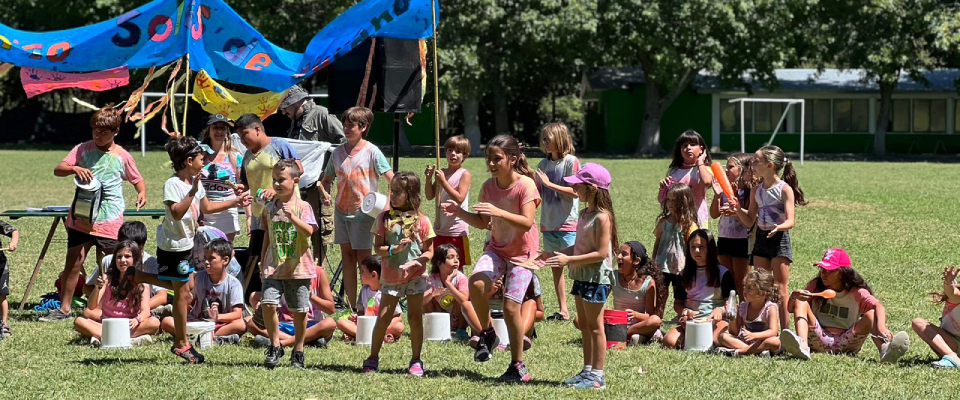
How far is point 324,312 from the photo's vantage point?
765 cm

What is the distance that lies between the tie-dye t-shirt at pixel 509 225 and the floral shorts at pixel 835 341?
1925mm

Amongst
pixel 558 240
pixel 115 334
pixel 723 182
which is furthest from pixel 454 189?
pixel 115 334

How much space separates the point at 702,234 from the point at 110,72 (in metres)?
4.74

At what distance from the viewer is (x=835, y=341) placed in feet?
23.0

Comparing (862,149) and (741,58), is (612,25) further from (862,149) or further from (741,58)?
(862,149)

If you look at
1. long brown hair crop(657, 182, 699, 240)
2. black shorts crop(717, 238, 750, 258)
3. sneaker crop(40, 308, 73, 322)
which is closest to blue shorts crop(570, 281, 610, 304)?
long brown hair crop(657, 182, 699, 240)

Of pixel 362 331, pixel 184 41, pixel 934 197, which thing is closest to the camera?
pixel 362 331

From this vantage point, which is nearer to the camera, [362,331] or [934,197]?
[362,331]

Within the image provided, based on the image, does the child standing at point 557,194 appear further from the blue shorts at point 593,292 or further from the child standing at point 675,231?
the blue shorts at point 593,292

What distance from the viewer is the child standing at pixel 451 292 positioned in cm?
728

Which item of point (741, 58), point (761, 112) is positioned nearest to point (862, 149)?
point (761, 112)

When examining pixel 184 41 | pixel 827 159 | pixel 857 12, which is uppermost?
pixel 857 12

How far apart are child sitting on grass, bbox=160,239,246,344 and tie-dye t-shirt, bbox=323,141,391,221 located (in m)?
0.90

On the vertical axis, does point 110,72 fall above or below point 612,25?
below
